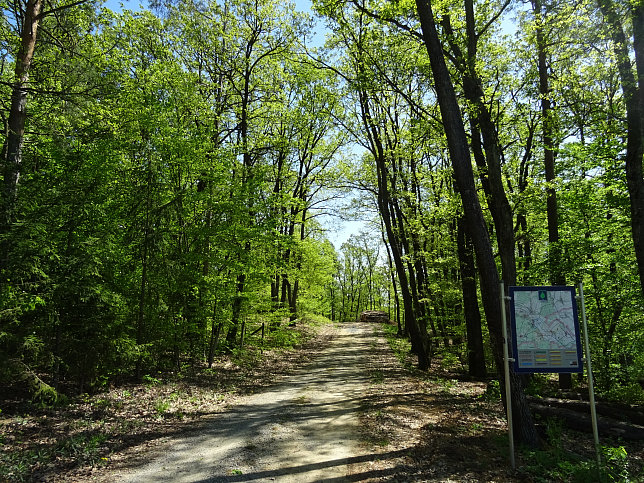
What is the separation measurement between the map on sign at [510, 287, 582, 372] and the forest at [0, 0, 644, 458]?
67 cm

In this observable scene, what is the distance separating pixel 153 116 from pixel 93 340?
229 inches

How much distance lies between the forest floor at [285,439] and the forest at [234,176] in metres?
0.76

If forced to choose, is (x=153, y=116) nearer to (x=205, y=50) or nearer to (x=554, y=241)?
(x=205, y=50)

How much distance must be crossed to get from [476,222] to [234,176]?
916 centimetres

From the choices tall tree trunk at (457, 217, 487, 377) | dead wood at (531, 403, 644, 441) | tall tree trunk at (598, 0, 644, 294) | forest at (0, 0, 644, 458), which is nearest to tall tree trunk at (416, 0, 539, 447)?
forest at (0, 0, 644, 458)

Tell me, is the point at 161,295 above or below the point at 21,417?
above

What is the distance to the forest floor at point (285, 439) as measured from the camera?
485 cm

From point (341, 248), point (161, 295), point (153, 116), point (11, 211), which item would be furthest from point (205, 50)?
point (341, 248)

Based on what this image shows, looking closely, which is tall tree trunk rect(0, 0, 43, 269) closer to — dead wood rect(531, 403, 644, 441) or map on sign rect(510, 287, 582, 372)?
map on sign rect(510, 287, 582, 372)

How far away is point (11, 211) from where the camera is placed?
619cm

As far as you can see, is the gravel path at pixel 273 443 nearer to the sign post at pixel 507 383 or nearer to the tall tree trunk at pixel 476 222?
the sign post at pixel 507 383

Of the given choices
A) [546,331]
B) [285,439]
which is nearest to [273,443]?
[285,439]

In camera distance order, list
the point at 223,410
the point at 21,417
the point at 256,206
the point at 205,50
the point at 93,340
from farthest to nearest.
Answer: the point at 205,50 → the point at 256,206 → the point at 223,410 → the point at 93,340 → the point at 21,417

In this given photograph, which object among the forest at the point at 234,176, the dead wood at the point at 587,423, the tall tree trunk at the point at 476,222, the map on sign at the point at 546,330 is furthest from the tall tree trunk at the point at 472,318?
the map on sign at the point at 546,330
